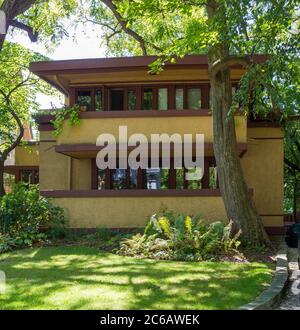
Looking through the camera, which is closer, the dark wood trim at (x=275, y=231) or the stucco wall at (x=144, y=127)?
the stucco wall at (x=144, y=127)

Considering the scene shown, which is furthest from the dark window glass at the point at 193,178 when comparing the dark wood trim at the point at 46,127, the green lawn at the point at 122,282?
the green lawn at the point at 122,282

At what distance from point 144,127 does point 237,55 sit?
16.9 ft

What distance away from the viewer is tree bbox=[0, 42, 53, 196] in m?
24.8

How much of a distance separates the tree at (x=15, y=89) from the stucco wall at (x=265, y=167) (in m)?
11.8

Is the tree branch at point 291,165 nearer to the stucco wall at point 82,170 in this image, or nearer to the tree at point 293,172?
the tree at point 293,172

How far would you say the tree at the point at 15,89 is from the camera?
976 inches

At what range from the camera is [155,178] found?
19.4 m

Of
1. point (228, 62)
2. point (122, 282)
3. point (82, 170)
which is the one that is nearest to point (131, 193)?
point (82, 170)

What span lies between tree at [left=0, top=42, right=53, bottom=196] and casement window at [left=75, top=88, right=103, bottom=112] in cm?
608

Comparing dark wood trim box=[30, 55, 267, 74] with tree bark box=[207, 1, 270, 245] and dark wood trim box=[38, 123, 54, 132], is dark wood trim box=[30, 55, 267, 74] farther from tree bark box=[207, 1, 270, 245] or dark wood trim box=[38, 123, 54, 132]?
tree bark box=[207, 1, 270, 245]

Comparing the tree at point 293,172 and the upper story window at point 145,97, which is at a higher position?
the upper story window at point 145,97

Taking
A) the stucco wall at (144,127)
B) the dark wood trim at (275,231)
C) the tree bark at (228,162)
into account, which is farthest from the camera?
the dark wood trim at (275,231)

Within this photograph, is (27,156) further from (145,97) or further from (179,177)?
(179,177)
